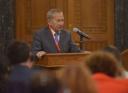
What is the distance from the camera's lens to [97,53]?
11.4ft

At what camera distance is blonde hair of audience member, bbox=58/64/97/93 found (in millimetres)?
2807

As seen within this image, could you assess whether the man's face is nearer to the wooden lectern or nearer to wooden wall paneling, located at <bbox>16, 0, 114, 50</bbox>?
the wooden lectern

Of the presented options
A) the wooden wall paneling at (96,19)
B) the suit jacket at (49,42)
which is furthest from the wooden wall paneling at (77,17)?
the suit jacket at (49,42)

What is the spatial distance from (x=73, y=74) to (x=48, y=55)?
10.4 ft

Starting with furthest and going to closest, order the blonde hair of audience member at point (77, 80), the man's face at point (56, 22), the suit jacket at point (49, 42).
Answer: the man's face at point (56, 22)
the suit jacket at point (49, 42)
the blonde hair of audience member at point (77, 80)

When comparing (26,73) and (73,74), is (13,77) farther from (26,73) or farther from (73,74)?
(73,74)

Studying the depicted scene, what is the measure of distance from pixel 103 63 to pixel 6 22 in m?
5.96

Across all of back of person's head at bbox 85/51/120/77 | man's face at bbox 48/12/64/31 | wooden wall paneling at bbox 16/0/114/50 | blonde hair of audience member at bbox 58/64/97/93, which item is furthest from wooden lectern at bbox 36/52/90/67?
wooden wall paneling at bbox 16/0/114/50

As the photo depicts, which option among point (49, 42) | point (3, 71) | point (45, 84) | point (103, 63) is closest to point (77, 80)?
point (45, 84)

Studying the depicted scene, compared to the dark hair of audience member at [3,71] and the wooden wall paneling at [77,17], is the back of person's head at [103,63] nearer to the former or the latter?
the dark hair of audience member at [3,71]

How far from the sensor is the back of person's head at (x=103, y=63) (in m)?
3.45

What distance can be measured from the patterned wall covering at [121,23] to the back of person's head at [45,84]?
6816 mm

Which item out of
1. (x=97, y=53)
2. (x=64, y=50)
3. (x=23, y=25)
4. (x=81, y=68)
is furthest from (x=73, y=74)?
(x=23, y=25)

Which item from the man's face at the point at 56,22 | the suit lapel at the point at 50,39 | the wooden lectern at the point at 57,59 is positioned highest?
the man's face at the point at 56,22
